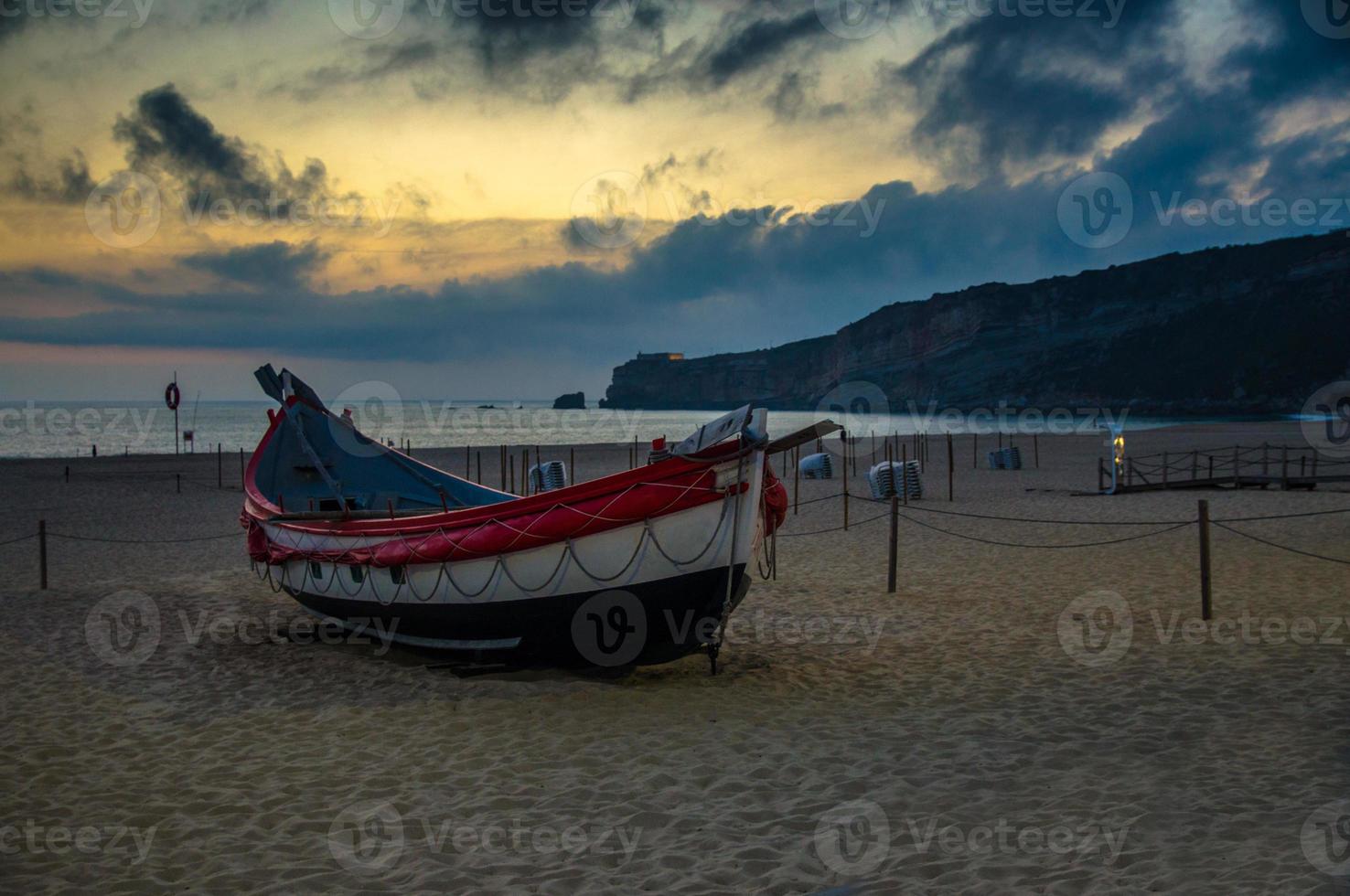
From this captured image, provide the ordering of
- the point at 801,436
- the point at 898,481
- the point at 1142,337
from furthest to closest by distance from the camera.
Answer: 1. the point at 1142,337
2. the point at 898,481
3. the point at 801,436

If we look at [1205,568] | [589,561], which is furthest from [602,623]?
[1205,568]

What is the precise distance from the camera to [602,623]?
22.5 ft

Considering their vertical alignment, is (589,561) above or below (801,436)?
below

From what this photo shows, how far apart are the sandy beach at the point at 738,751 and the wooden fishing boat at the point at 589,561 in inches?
15.7

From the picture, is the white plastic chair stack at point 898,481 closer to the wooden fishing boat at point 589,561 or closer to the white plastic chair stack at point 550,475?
the white plastic chair stack at point 550,475

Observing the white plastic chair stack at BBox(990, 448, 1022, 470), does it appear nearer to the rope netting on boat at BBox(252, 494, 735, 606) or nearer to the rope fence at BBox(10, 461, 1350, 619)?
the rope fence at BBox(10, 461, 1350, 619)

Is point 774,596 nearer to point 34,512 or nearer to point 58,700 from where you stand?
point 58,700

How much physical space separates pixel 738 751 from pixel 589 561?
A: 6.23ft

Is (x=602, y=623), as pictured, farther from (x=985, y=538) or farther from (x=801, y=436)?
(x=985, y=538)

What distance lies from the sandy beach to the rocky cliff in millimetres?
107719

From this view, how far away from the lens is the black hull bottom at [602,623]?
661cm

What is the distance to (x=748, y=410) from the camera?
6.24 m

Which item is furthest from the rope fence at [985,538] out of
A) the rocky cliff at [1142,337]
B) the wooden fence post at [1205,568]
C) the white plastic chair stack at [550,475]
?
the rocky cliff at [1142,337]

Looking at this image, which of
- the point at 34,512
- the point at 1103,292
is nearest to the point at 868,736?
the point at 34,512
